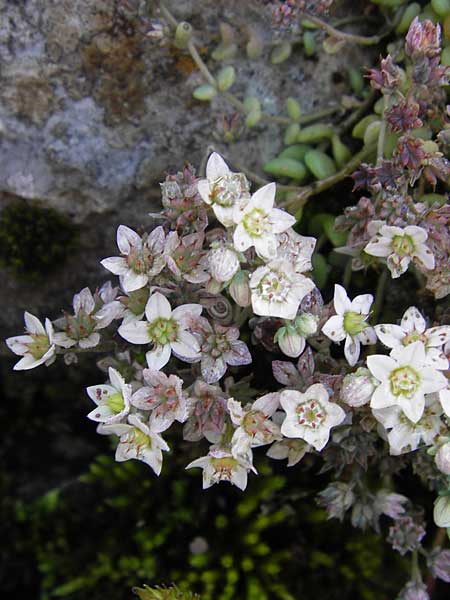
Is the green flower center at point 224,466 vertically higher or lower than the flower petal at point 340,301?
lower

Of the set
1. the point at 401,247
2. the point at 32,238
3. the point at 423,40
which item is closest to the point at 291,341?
the point at 401,247

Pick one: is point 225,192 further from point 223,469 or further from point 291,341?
point 223,469

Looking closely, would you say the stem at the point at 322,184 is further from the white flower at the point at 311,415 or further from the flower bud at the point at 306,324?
the white flower at the point at 311,415

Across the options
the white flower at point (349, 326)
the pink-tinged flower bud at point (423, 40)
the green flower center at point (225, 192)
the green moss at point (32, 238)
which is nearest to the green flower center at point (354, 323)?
the white flower at point (349, 326)

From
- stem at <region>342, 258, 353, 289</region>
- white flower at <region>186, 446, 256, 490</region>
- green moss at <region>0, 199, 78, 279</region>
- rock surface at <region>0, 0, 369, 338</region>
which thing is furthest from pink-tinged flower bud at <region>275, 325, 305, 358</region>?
green moss at <region>0, 199, 78, 279</region>

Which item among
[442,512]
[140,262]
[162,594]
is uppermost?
[140,262]
